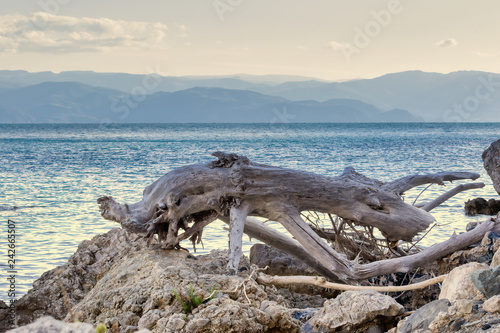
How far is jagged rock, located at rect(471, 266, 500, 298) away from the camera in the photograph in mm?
3307

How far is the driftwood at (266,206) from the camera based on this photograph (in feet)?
19.7

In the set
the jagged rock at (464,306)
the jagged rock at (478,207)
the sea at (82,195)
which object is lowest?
the sea at (82,195)

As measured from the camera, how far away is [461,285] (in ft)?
11.5

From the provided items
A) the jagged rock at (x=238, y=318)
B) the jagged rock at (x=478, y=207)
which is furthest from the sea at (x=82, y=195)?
the jagged rock at (x=238, y=318)

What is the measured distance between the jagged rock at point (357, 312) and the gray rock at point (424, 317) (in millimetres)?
348

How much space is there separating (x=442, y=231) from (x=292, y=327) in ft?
22.8

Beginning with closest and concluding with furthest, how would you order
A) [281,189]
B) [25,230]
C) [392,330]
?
[392,330] < [281,189] < [25,230]

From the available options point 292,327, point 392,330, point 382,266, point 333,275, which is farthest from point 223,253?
point 392,330

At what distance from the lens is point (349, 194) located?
20.7ft

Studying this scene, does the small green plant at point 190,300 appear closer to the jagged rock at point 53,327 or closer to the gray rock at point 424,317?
the gray rock at point 424,317

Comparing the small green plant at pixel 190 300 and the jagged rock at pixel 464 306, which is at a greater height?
the jagged rock at pixel 464 306

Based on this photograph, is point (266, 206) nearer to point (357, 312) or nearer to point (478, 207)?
point (357, 312)

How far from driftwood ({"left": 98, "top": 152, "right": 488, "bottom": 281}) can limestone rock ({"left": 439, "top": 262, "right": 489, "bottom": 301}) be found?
237cm

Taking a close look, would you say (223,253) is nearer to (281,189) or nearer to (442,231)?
(281,189)
